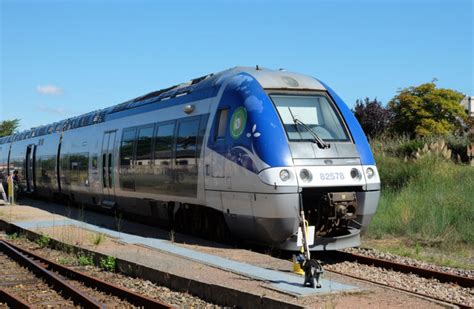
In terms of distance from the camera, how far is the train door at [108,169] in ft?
54.4

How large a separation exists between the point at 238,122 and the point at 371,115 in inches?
1348

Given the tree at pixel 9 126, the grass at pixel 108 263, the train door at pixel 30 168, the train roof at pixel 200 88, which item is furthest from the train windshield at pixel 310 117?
the tree at pixel 9 126

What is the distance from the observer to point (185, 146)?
39.8 feet

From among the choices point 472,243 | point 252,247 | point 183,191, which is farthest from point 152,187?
point 472,243

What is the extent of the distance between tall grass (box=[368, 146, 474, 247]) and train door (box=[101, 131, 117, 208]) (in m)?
7.45

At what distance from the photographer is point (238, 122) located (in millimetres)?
10367

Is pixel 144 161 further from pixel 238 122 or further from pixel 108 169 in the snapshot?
pixel 238 122

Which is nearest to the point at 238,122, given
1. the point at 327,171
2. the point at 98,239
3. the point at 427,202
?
the point at 327,171

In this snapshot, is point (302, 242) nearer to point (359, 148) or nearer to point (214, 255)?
point (214, 255)

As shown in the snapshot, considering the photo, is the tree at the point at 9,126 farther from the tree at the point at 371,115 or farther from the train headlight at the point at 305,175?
the train headlight at the point at 305,175

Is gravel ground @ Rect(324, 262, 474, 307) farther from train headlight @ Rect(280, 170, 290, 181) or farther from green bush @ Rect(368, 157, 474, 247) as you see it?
green bush @ Rect(368, 157, 474, 247)

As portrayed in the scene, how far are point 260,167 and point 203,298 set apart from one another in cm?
266

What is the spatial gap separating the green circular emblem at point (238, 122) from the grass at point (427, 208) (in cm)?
413

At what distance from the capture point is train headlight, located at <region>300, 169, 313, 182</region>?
9.57 meters
